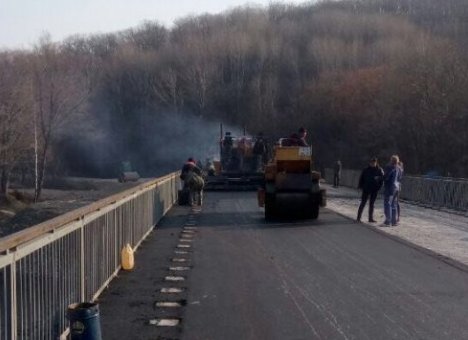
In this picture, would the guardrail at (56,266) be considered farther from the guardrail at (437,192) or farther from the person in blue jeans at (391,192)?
the guardrail at (437,192)

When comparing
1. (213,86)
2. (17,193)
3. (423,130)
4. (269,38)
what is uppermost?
(269,38)

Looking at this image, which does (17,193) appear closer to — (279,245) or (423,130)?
(423,130)

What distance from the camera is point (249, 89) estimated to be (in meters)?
96.1

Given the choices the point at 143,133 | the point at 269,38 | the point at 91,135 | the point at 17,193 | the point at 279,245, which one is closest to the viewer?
the point at 279,245

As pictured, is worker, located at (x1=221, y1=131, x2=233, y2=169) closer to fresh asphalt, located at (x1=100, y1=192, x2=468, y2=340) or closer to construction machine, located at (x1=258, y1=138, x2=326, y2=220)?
construction machine, located at (x1=258, y1=138, x2=326, y2=220)

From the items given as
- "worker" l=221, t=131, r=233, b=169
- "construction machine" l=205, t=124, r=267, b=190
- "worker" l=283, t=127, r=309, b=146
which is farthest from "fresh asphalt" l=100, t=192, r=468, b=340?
"worker" l=221, t=131, r=233, b=169

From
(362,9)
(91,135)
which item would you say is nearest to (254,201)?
(91,135)

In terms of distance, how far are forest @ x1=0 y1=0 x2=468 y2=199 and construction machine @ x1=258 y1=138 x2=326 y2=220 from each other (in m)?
25.6

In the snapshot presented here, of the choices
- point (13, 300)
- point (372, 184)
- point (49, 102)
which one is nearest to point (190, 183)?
point (372, 184)

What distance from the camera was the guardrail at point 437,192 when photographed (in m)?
24.9

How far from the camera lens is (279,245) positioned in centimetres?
1549

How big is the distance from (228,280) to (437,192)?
17.1m

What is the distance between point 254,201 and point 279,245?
45.5 ft

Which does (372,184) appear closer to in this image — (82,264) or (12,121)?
(82,264)
